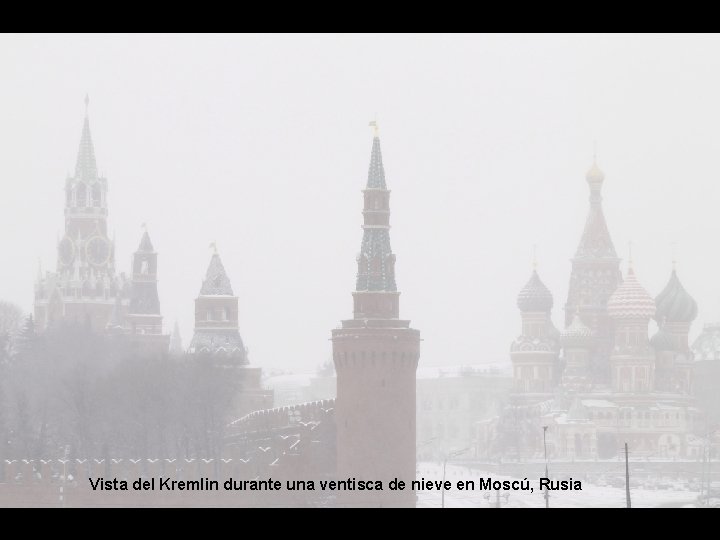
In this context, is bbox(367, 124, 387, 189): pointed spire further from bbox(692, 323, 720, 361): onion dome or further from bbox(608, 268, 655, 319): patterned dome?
bbox(692, 323, 720, 361): onion dome

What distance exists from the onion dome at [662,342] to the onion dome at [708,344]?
21.7 meters

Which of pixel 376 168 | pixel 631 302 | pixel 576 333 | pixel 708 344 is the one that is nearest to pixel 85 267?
pixel 576 333

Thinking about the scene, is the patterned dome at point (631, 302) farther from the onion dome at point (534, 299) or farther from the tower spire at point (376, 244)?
the tower spire at point (376, 244)

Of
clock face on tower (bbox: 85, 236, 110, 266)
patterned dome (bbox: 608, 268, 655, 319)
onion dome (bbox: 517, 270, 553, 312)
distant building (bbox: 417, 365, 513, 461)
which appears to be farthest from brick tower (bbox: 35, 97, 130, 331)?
distant building (bbox: 417, 365, 513, 461)

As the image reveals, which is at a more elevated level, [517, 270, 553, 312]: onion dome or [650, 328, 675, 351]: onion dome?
[517, 270, 553, 312]: onion dome

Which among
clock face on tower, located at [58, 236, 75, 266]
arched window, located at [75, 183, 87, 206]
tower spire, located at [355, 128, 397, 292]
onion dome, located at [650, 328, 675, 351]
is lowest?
onion dome, located at [650, 328, 675, 351]

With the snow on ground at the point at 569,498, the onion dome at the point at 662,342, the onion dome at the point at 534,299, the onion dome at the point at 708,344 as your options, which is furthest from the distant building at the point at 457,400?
the snow on ground at the point at 569,498

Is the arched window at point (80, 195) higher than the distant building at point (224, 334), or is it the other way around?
the arched window at point (80, 195)

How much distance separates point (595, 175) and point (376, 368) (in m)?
74.8

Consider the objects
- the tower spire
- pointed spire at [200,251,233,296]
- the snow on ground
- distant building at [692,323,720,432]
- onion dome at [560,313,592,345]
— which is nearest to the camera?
the snow on ground

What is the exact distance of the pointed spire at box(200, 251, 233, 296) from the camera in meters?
116

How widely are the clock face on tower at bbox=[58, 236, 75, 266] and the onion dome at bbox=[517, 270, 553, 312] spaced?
3147cm

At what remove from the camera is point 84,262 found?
155m

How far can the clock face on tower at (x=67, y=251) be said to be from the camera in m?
155
